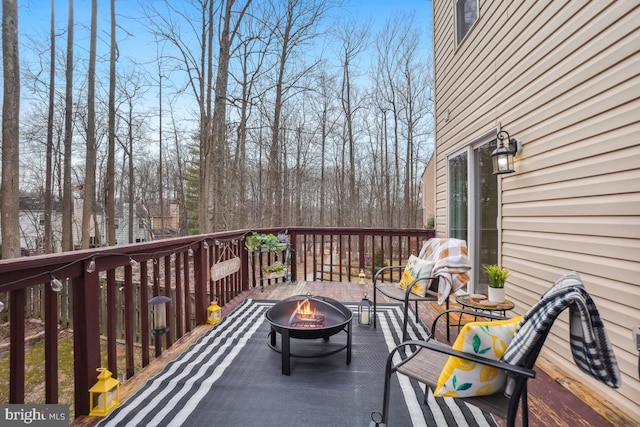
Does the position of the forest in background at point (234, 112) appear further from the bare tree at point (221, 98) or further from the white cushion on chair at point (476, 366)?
the white cushion on chair at point (476, 366)

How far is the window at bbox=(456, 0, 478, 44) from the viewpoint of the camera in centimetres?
379

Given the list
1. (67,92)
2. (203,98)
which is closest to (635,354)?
(203,98)

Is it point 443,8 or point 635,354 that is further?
point 443,8

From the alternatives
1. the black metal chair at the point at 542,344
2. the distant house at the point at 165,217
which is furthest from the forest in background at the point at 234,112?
the black metal chair at the point at 542,344

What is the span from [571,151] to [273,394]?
2.64 m

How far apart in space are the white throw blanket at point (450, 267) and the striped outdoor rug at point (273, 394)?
2.32ft

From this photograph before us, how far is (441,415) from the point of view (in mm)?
1656

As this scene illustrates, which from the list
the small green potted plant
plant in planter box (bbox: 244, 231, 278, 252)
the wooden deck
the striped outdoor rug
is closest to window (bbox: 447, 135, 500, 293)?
the small green potted plant

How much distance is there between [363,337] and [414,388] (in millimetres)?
882

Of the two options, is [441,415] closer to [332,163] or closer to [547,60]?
[547,60]

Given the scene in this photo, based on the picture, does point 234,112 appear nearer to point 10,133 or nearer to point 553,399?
point 10,133

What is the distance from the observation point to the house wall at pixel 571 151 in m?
1.72

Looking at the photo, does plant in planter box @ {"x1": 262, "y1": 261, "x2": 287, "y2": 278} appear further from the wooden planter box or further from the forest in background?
the forest in background

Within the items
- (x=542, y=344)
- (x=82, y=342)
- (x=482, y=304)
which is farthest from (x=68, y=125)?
(x=542, y=344)
